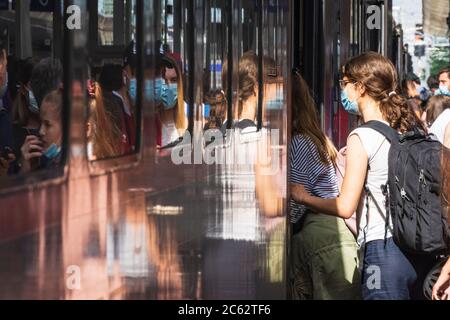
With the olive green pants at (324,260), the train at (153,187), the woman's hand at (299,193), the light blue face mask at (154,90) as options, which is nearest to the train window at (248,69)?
the train at (153,187)

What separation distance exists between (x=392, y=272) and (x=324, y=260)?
33.9 inches

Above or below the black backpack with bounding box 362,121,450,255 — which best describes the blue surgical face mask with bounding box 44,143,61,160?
above

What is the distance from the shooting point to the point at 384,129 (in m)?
4.26

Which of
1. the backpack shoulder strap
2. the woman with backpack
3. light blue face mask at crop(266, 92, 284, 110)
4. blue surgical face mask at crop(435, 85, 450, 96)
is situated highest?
blue surgical face mask at crop(435, 85, 450, 96)

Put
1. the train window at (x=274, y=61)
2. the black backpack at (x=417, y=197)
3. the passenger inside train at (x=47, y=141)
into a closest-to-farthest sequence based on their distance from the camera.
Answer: the passenger inside train at (x=47, y=141) → the train window at (x=274, y=61) → the black backpack at (x=417, y=197)

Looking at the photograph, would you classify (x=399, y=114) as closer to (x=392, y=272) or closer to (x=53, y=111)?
(x=392, y=272)

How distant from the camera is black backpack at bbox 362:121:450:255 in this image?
408cm

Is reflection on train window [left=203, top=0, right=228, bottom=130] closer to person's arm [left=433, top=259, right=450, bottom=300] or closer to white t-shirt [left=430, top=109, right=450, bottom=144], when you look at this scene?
person's arm [left=433, top=259, right=450, bottom=300]

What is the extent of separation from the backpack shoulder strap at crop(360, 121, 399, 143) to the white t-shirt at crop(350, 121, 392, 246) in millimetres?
14

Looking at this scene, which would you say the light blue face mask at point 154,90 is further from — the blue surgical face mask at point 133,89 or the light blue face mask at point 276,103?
the light blue face mask at point 276,103

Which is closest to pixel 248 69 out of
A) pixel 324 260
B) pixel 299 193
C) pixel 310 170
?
pixel 299 193

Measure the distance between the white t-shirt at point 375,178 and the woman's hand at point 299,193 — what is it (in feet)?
1.33

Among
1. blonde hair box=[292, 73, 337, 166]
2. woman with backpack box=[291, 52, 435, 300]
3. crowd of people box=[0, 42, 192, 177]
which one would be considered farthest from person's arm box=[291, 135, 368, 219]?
crowd of people box=[0, 42, 192, 177]

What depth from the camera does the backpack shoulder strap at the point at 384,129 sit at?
4.22m
